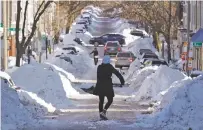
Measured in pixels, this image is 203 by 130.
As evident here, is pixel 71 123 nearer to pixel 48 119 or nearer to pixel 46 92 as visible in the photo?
pixel 48 119

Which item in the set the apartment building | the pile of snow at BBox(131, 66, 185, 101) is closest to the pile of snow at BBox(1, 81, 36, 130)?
the pile of snow at BBox(131, 66, 185, 101)

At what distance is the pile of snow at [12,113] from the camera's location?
15.5m

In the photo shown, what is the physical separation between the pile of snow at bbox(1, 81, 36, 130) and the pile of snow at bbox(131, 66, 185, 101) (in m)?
10.3

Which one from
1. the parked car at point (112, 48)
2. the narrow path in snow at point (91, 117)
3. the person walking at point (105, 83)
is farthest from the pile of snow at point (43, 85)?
the parked car at point (112, 48)

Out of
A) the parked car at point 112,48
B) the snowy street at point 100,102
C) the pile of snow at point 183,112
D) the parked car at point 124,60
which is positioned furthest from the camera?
the parked car at point 112,48

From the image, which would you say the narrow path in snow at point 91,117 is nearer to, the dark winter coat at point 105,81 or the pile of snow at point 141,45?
the dark winter coat at point 105,81

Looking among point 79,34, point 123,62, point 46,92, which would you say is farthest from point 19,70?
point 79,34

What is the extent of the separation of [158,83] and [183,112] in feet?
37.4

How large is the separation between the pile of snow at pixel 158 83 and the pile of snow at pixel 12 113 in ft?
33.9

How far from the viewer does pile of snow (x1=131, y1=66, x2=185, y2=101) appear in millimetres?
26922

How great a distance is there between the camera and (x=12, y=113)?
52.5 feet

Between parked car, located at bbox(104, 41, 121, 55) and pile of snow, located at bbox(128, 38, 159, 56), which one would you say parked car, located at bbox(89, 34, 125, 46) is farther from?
parked car, located at bbox(104, 41, 121, 55)

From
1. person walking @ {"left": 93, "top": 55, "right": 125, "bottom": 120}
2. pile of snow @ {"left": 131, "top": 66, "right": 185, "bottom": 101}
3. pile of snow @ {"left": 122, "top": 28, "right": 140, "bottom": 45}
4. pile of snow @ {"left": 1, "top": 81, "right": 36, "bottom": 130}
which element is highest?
person walking @ {"left": 93, "top": 55, "right": 125, "bottom": 120}

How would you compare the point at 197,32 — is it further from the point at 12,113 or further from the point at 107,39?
the point at 107,39
